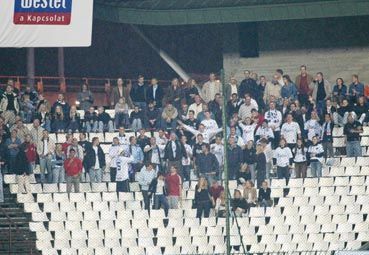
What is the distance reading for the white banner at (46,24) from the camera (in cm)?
3331

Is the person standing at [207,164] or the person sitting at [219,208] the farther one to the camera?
the person standing at [207,164]

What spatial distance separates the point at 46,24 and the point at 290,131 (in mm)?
6846

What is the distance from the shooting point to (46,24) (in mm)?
33750

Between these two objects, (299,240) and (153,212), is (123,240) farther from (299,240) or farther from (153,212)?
(299,240)

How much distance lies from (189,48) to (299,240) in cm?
857

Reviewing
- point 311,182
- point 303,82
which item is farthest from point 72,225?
point 303,82

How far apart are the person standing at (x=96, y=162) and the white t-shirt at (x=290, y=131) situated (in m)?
3.74

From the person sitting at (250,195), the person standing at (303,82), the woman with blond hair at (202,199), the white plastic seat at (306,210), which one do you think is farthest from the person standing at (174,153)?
the person standing at (303,82)

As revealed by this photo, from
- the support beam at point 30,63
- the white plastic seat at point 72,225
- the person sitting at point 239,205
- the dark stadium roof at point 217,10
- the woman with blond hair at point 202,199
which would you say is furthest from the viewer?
the support beam at point 30,63

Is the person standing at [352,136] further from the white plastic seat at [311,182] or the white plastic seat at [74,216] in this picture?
the white plastic seat at [74,216]

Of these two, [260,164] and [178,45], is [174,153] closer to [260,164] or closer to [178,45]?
[260,164]

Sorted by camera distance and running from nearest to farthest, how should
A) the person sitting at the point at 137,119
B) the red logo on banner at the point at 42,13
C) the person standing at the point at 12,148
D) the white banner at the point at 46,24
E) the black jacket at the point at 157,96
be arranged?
the person standing at the point at 12,148
the person sitting at the point at 137,119
the black jacket at the point at 157,96
the white banner at the point at 46,24
the red logo on banner at the point at 42,13

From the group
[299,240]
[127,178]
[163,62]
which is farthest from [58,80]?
[299,240]

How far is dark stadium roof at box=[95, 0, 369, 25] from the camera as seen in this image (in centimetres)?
3353
